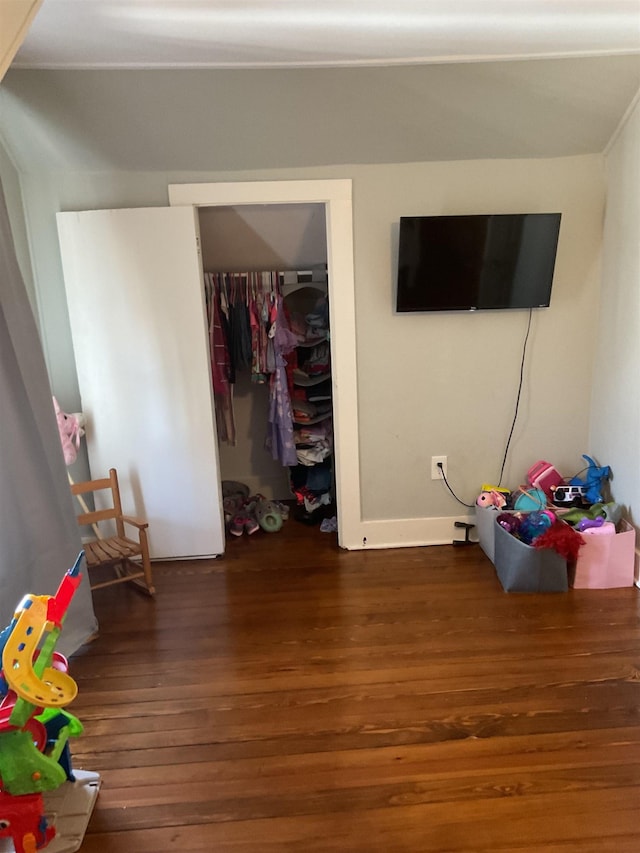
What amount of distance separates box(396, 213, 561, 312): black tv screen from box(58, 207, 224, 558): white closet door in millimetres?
1061

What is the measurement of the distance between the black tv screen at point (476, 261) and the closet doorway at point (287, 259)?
Result: 32cm

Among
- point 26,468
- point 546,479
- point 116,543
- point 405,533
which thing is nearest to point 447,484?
point 405,533

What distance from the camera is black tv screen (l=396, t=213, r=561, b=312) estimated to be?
281 centimetres

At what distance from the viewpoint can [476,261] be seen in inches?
113

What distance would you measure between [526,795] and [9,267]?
2.42 meters

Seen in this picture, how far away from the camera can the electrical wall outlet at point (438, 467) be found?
10.5 ft

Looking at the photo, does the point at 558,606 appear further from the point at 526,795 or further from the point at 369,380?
the point at 369,380

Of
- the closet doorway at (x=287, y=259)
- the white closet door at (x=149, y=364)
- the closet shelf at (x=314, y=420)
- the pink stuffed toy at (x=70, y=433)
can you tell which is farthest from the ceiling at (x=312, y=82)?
the closet shelf at (x=314, y=420)

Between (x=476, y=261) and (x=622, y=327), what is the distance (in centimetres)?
77

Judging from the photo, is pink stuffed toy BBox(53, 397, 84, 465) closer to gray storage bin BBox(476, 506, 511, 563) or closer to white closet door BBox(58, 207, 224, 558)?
white closet door BBox(58, 207, 224, 558)

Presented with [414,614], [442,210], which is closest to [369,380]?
[442,210]

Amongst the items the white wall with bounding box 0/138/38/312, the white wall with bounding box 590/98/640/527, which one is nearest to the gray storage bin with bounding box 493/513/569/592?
the white wall with bounding box 590/98/640/527

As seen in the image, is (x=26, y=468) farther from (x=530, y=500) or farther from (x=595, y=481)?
(x=595, y=481)

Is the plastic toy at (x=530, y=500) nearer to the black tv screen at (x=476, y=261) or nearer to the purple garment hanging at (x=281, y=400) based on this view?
A: the black tv screen at (x=476, y=261)
